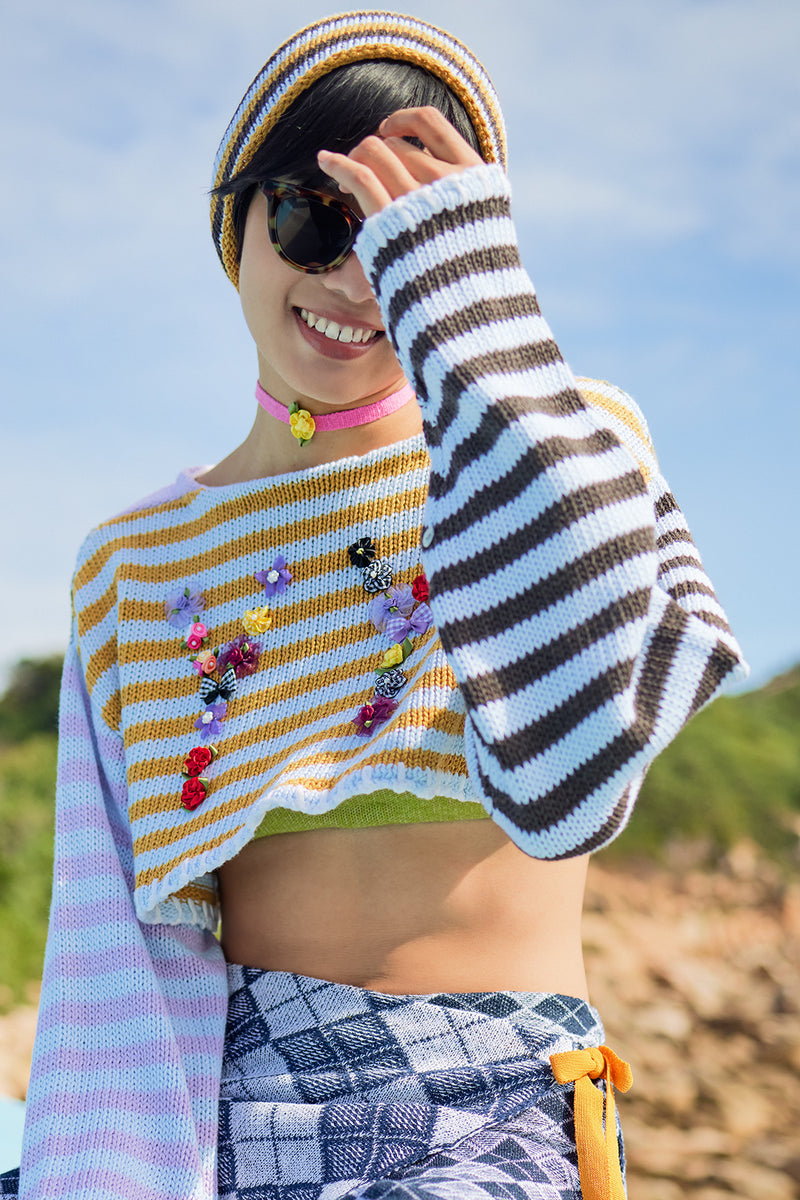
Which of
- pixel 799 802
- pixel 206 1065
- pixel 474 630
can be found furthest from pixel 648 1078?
pixel 474 630

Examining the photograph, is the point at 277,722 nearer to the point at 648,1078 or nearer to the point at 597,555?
the point at 597,555

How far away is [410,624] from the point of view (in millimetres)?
1817

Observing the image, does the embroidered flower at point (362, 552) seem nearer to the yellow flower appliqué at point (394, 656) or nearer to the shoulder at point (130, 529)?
the yellow flower appliqué at point (394, 656)

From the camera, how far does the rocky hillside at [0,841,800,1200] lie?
4.46 meters

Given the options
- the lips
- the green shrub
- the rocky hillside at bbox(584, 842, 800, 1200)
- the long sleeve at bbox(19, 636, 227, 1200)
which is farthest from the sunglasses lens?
the green shrub

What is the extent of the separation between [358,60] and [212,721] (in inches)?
44.9

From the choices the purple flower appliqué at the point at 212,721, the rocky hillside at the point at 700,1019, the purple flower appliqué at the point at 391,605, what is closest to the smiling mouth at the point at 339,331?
the purple flower appliqué at the point at 391,605

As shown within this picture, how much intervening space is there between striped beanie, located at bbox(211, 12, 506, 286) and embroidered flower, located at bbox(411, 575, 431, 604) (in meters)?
0.77

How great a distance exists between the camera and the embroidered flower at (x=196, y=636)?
6.68ft

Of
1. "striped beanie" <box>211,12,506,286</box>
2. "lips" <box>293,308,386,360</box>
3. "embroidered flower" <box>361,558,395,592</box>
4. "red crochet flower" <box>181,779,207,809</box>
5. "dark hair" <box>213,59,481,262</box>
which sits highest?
"striped beanie" <box>211,12,506,286</box>

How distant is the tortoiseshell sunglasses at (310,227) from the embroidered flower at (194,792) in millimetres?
872

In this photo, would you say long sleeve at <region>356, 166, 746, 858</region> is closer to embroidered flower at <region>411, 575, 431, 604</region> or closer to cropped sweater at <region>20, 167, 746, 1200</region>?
cropped sweater at <region>20, 167, 746, 1200</region>

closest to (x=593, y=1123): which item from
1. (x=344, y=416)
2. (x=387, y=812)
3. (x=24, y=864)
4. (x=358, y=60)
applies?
(x=387, y=812)

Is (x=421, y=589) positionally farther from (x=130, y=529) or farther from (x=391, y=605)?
(x=130, y=529)
